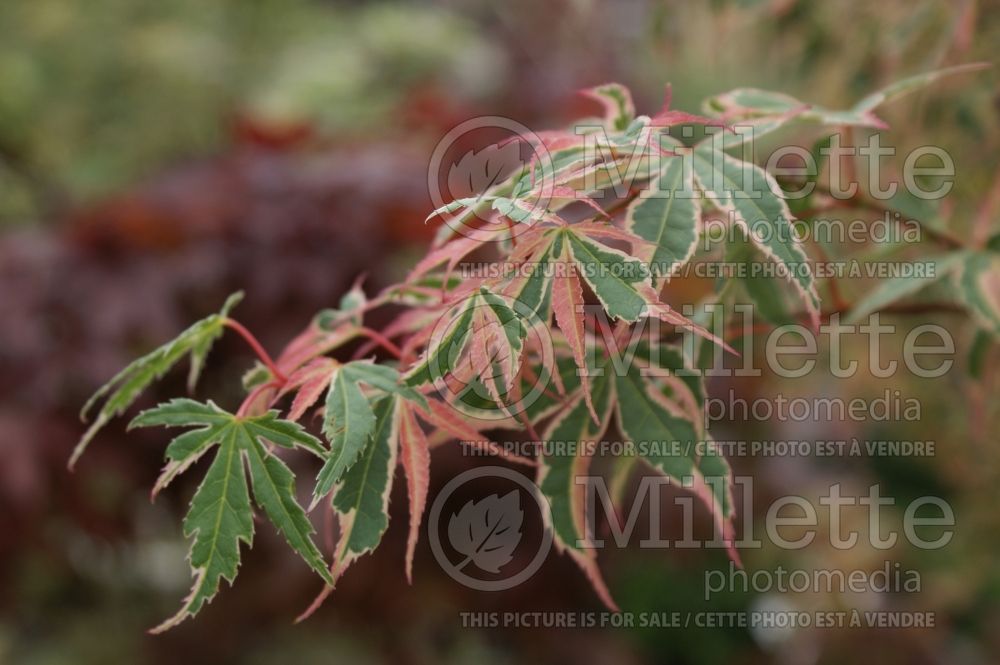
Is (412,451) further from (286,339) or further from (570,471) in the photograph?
(286,339)

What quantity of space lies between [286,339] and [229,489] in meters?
1.07

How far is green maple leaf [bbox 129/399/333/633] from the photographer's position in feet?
1.80

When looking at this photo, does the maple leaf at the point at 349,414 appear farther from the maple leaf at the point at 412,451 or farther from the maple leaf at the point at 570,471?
the maple leaf at the point at 570,471

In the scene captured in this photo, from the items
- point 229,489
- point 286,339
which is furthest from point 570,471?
point 286,339

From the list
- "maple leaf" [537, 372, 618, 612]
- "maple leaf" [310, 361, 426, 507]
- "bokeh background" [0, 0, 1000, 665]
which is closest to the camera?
"maple leaf" [310, 361, 426, 507]

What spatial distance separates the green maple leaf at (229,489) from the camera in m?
0.55

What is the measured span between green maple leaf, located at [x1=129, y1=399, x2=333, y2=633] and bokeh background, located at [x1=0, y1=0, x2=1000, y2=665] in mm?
685

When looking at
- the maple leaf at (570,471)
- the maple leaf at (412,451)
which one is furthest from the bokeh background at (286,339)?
the maple leaf at (412,451)

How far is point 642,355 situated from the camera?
70 centimetres

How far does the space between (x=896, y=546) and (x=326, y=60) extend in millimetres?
2476

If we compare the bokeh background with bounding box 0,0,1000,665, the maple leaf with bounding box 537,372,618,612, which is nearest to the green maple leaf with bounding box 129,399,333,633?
the maple leaf with bounding box 537,372,618,612

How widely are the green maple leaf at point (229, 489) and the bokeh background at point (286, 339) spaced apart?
0.69 meters

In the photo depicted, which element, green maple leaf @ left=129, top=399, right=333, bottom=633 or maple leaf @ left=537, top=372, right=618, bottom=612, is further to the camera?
maple leaf @ left=537, top=372, right=618, bottom=612

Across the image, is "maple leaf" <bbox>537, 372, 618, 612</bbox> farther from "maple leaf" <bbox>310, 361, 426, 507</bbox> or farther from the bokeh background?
the bokeh background
